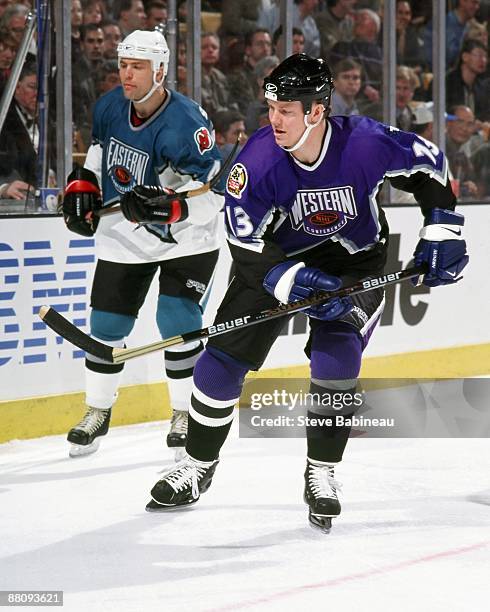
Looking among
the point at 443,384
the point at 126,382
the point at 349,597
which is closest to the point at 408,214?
the point at 443,384

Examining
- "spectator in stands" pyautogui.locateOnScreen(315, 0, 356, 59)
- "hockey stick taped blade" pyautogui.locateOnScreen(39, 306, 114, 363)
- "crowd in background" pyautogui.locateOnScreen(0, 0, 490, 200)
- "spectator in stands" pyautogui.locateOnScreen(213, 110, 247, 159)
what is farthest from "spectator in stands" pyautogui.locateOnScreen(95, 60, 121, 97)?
"hockey stick taped blade" pyautogui.locateOnScreen(39, 306, 114, 363)

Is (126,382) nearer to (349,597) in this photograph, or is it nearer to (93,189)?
(93,189)

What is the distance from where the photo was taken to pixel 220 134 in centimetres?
477

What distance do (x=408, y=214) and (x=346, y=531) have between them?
240 centimetres

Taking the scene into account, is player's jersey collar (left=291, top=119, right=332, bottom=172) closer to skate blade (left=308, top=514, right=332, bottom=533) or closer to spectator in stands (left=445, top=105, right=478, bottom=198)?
skate blade (left=308, top=514, right=332, bottom=533)

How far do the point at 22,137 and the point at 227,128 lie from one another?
3.16 ft

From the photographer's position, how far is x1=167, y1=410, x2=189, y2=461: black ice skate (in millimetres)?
3668

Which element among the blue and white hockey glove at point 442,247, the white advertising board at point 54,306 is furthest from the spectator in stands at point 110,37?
the blue and white hockey glove at point 442,247

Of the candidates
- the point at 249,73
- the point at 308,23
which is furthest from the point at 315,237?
the point at 308,23

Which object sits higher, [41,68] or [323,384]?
[41,68]

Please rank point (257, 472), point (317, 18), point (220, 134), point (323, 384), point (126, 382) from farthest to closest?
point (317, 18) < point (220, 134) < point (126, 382) < point (257, 472) < point (323, 384)

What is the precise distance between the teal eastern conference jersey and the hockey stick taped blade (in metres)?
0.71

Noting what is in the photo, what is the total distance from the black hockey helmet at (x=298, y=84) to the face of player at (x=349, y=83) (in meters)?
2.61

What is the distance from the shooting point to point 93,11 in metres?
4.36
